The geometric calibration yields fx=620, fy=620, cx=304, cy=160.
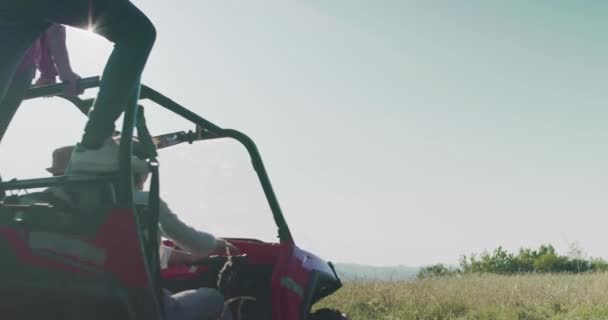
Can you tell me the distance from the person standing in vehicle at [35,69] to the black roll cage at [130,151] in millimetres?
76

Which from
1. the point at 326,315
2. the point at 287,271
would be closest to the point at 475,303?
the point at 326,315

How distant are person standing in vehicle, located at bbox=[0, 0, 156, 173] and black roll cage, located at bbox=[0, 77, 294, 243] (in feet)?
0.29

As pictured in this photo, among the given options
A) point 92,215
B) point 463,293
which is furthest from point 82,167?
point 463,293

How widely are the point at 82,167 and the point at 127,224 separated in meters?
0.33

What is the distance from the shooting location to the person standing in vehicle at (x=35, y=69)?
322 centimetres

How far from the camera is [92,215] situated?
94.3 inches

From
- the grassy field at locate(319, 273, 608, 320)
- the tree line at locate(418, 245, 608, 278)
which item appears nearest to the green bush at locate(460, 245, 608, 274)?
the tree line at locate(418, 245, 608, 278)

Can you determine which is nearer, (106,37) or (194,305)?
(106,37)

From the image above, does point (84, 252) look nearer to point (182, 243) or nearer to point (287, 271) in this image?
point (182, 243)

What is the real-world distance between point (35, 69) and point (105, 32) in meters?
0.91

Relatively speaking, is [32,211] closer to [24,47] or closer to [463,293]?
[24,47]

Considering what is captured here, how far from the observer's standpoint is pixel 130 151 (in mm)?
2424

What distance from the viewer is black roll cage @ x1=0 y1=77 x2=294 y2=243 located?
93.8 inches

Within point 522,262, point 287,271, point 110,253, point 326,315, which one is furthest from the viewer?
point 522,262
